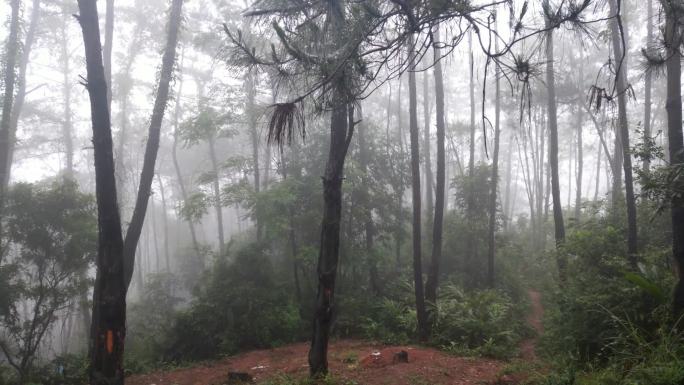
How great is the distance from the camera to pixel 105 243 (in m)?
5.92

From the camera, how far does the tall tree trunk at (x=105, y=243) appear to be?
5.69m

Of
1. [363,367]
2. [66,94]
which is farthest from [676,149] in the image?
[66,94]

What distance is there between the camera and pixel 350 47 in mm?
3873

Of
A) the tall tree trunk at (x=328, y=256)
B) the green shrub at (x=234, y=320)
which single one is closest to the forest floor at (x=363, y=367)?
the green shrub at (x=234, y=320)

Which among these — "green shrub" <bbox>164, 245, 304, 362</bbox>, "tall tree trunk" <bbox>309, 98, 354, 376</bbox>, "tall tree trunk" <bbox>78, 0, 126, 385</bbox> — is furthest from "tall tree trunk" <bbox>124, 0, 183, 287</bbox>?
"tall tree trunk" <bbox>309, 98, 354, 376</bbox>

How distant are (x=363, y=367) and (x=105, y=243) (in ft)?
15.2

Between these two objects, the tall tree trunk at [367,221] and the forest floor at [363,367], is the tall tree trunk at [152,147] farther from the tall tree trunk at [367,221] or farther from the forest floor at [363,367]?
the tall tree trunk at [367,221]

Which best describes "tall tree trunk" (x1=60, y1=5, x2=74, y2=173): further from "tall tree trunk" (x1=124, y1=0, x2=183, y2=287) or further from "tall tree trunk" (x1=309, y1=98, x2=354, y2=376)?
"tall tree trunk" (x1=309, y1=98, x2=354, y2=376)

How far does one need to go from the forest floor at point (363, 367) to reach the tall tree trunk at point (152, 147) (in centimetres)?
272

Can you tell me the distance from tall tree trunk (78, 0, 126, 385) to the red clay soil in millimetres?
2591

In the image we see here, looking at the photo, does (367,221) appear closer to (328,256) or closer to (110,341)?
(328,256)

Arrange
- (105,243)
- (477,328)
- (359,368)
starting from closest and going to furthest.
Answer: (105,243), (359,368), (477,328)

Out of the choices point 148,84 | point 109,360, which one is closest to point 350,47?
point 109,360

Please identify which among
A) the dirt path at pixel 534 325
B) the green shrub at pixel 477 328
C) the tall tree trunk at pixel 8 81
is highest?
the tall tree trunk at pixel 8 81
